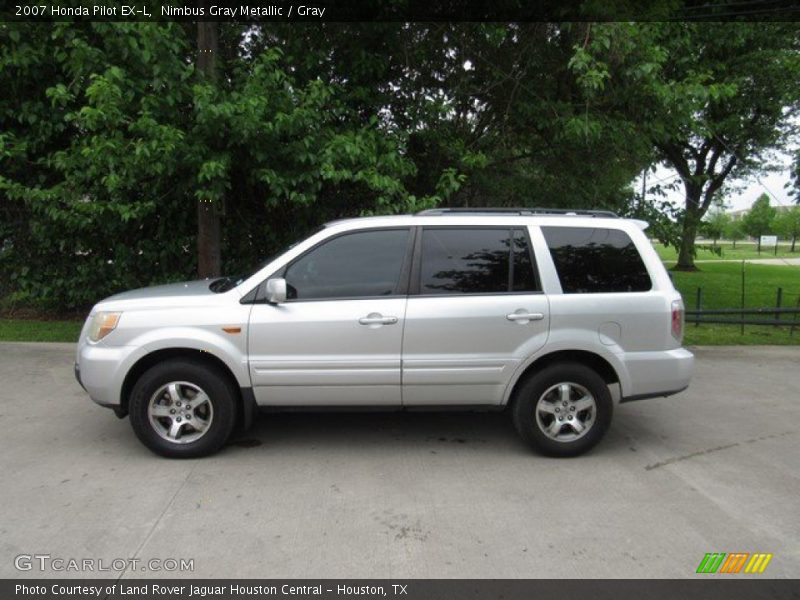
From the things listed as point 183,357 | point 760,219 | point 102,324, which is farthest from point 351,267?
point 760,219

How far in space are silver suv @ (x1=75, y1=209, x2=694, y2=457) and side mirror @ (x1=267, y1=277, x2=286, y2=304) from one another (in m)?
0.01

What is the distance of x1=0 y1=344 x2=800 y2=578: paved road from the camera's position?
10.7 ft

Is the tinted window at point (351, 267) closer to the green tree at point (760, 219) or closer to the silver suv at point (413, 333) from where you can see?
the silver suv at point (413, 333)

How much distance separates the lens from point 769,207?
232ft

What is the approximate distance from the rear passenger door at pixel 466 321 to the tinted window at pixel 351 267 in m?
0.17

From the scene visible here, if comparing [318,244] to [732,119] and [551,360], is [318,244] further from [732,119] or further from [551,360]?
[732,119]

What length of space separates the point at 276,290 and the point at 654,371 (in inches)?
113

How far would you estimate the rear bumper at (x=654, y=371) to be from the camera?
4.60m

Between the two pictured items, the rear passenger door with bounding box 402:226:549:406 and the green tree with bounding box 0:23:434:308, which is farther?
the green tree with bounding box 0:23:434:308

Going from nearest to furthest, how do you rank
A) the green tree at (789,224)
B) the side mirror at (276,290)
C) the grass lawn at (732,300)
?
1. the side mirror at (276,290)
2. the grass lawn at (732,300)
3. the green tree at (789,224)

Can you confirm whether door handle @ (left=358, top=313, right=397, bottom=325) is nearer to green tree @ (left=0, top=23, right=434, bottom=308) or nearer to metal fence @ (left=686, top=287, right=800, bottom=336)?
green tree @ (left=0, top=23, right=434, bottom=308)

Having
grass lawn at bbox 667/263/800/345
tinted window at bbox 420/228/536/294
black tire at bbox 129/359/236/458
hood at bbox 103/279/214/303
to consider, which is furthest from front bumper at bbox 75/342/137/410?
grass lawn at bbox 667/263/800/345

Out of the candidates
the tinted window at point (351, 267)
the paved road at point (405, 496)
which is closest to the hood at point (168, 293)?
the tinted window at point (351, 267)

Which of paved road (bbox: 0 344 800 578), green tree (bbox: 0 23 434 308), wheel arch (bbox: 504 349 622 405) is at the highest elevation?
green tree (bbox: 0 23 434 308)
